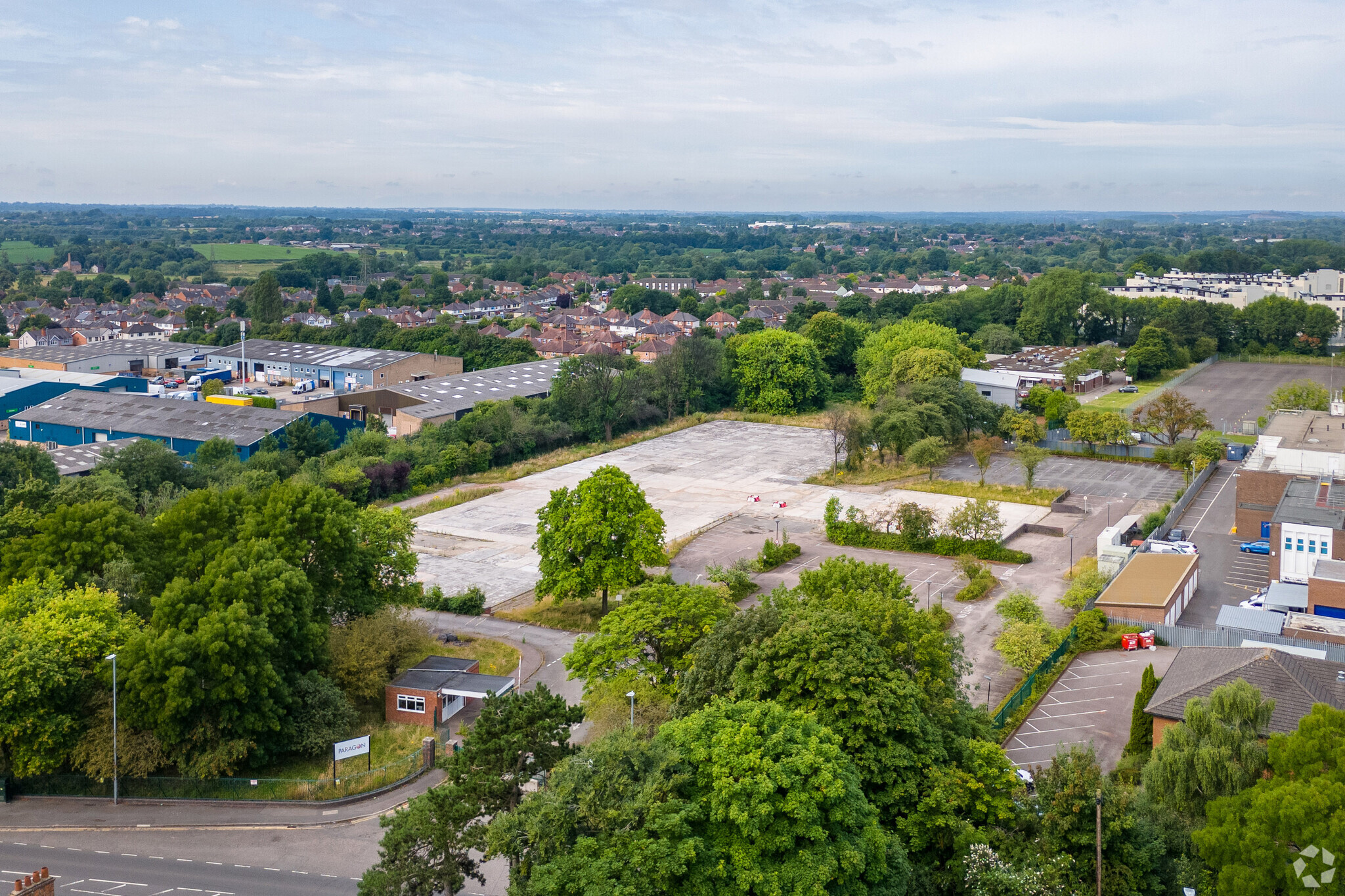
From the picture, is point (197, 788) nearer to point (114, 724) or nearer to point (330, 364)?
point (114, 724)

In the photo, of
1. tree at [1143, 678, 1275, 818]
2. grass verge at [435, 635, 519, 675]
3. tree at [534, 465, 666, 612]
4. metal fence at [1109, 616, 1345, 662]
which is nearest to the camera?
tree at [1143, 678, 1275, 818]

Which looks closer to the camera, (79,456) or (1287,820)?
(1287,820)

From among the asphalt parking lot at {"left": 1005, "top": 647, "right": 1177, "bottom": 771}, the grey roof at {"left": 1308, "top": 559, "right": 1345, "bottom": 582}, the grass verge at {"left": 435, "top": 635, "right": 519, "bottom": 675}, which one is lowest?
the grass verge at {"left": 435, "top": 635, "right": 519, "bottom": 675}

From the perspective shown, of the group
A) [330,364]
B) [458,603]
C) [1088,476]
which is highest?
[330,364]

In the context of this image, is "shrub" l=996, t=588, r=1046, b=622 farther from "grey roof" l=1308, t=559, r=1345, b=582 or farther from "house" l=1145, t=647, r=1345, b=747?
"grey roof" l=1308, t=559, r=1345, b=582

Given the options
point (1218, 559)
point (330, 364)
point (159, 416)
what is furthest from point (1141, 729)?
point (330, 364)

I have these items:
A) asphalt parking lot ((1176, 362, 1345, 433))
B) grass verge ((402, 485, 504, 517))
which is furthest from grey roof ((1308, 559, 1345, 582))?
asphalt parking lot ((1176, 362, 1345, 433))
